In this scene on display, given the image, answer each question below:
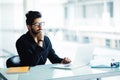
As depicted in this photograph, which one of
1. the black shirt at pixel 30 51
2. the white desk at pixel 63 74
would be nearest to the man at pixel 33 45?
the black shirt at pixel 30 51

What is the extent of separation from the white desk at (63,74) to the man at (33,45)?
28 cm

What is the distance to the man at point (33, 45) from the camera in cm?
245

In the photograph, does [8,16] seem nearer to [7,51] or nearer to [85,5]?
[7,51]

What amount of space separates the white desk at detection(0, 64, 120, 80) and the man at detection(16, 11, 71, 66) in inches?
11.2

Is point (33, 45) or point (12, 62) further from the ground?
point (33, 45)

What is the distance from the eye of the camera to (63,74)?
194 centimetres

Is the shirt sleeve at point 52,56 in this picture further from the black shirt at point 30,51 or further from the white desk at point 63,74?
the white desk at point 63,74

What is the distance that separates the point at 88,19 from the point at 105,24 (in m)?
0.50

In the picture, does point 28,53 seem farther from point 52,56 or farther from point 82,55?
point 82,55

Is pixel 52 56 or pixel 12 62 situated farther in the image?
pixel 52 56

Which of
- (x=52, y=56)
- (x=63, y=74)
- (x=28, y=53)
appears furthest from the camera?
(x=52, y=56)

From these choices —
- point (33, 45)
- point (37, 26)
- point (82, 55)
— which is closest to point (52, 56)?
point (33, 45)

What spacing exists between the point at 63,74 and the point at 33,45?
0.69m

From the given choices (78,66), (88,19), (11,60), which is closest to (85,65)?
(78,66)
